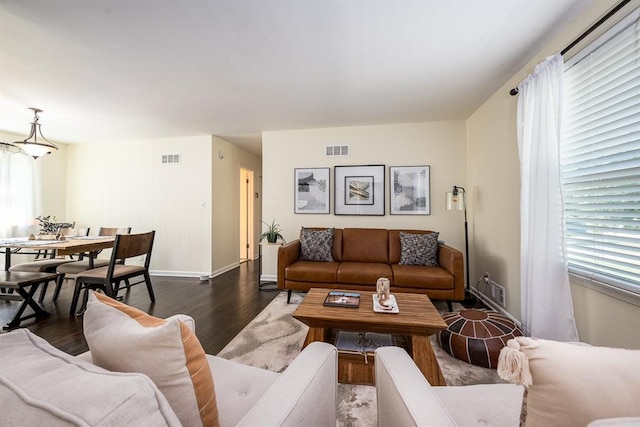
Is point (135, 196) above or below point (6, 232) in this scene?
above

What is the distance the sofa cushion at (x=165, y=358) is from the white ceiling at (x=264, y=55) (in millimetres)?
1853

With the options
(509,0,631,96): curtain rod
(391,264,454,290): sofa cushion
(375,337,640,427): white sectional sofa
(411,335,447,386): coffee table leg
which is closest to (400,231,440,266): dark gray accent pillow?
(391,264,454,290): sofa cushion

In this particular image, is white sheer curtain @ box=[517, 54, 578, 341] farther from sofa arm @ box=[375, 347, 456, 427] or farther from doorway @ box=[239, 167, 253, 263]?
doorway @ box=[239, 167, 253, 263]

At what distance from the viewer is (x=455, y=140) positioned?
3709 millimetres

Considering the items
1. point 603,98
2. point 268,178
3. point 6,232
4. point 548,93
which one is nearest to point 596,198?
point 603,98

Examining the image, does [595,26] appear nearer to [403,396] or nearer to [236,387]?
[403,396]

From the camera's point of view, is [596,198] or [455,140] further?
[455,140]

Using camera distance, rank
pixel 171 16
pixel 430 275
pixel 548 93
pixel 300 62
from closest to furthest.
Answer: pixel 171 16
pixel 548 93
pixel 300 62
pixel 430 275

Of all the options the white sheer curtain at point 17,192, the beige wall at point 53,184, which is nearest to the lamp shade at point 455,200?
the white sheer curtain at point 17,192

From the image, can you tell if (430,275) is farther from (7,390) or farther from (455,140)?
(7,390)

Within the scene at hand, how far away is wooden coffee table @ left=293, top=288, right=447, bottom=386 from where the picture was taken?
1585 mm

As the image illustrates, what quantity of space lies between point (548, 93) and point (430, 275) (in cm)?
184

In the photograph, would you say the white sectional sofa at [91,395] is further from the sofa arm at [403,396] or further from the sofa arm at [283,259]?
the sofa arm at [283,259]

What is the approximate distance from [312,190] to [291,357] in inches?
100
